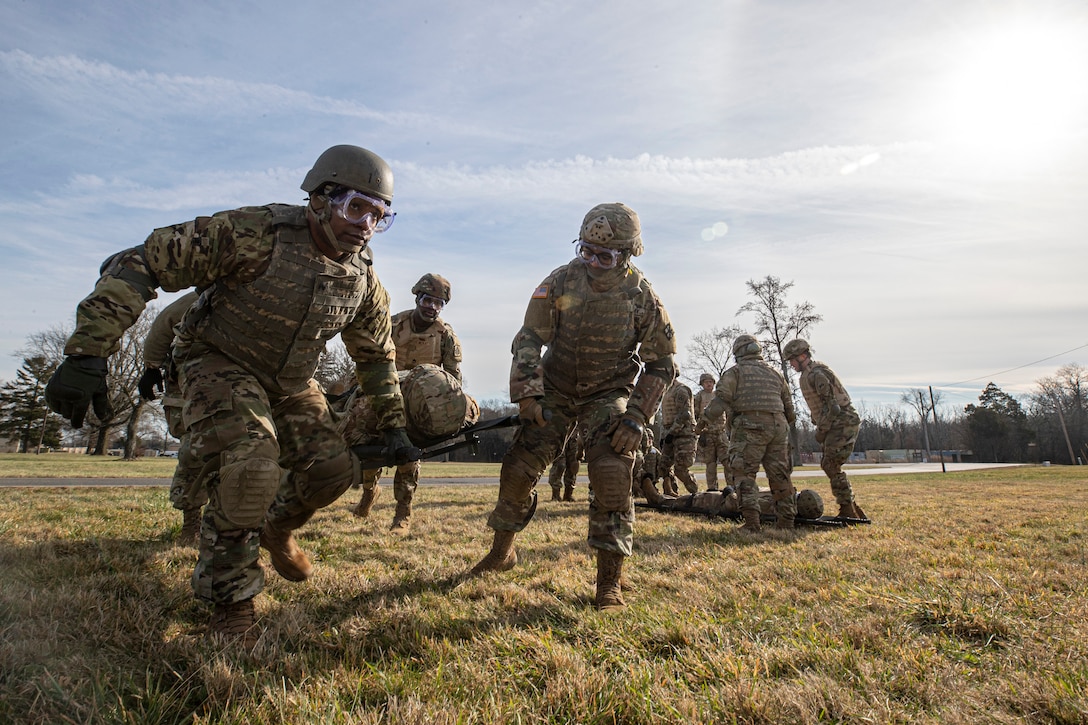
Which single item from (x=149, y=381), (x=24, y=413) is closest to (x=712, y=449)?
(x=149, y=381)

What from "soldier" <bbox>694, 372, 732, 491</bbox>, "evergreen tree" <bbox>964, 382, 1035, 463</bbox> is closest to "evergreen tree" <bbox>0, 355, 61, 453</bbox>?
"soldier" <bbox>694, 372, 732, 491</bbox>

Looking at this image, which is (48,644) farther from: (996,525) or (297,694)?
(996,525)

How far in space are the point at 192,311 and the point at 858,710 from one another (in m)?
3.63

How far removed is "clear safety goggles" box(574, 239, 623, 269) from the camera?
4.02 metres

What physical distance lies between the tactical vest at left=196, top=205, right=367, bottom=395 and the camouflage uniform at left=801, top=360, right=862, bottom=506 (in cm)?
752

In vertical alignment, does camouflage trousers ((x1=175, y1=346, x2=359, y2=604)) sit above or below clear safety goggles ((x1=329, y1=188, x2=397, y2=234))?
below

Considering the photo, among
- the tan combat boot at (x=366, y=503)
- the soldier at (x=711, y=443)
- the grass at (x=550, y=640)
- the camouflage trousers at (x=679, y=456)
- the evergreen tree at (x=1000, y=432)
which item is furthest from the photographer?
the evergreen tree at (x=1000, y=432)

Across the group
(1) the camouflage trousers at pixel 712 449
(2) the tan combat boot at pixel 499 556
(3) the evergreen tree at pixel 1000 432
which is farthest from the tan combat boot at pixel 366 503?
(3) the evergreen tree at pixel 1000 432

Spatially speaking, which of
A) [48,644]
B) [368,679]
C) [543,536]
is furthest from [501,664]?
[543,536]

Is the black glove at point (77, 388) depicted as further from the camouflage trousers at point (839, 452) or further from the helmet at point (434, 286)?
the camouflage trousers at point (839, 452)

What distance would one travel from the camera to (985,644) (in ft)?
8.40

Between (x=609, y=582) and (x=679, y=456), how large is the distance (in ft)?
28.1

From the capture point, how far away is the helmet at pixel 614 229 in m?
3.97

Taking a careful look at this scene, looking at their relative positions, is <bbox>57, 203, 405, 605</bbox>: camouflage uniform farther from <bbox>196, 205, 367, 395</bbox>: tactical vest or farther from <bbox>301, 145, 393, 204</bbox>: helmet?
<bbox>301, 145, 393, 204</bbox>: helmet
